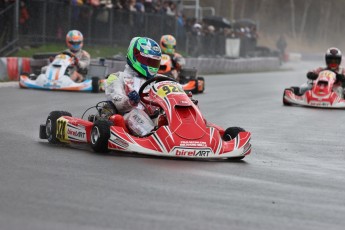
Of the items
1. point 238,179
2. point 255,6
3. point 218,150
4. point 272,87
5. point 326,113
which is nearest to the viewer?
point 238,179

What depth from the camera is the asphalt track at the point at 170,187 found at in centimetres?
630

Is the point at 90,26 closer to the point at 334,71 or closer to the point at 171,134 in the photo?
the point at 334,71

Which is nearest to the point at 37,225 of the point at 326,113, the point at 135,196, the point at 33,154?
the point at 135,196

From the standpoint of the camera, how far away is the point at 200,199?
7129 millimetres

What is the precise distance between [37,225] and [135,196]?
4.25 feet

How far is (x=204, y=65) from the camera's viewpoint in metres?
33.9

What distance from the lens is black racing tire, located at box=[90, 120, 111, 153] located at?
958cm

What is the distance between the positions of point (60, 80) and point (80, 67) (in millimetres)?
672

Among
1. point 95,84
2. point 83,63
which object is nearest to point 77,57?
point 83,63

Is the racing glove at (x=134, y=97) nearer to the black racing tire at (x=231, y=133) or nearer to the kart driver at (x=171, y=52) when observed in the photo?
the black racing tire at (x=231, y=133)

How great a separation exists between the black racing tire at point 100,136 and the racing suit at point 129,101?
1.39 ft

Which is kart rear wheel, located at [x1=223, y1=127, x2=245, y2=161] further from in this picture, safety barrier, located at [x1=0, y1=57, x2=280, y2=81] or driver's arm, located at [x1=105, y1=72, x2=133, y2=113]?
safety barrier, located at [x1=0, y1=57, x2=280, y2=81]

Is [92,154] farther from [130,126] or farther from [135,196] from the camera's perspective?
[135,196]

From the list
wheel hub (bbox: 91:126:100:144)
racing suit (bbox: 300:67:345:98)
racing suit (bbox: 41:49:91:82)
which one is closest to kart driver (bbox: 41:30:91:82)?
racing suit (bbox: 41:49:91:82)
